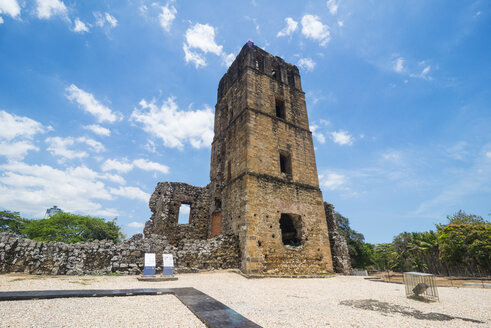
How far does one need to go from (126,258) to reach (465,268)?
76.6 feet

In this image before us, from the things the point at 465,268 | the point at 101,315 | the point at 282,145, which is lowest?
the point at 465,268

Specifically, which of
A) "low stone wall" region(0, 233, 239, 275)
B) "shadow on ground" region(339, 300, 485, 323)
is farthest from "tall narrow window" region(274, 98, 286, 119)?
"shadow on ground" region(339, 300, 485, 323)

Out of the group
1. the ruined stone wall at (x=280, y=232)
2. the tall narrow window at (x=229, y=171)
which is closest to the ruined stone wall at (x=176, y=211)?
the tall narrow window at (x=229, y=171)

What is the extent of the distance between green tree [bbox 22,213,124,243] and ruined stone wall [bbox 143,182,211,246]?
13486mm

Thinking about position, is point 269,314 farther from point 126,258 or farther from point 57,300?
point 126,258

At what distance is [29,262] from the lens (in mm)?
7371

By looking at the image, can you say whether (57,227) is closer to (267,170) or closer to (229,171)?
(229,171)

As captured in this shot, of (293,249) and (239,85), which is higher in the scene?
(239,85)

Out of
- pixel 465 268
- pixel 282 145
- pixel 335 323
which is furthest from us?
pixel 465 268

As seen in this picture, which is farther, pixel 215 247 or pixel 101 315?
pixel 215 247

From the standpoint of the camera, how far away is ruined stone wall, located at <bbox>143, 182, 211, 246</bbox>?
13.9 metres

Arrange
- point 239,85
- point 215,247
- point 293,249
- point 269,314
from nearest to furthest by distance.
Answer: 1. point 269,314
2. point 215,247
3. point 293,249
4. point 239,85

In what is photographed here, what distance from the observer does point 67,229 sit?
2244 centimetres

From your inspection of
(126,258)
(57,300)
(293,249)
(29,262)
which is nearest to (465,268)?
(293,249)
